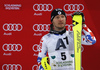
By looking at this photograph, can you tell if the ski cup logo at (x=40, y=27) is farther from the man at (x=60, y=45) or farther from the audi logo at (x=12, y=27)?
the man at (x=60, y=45)

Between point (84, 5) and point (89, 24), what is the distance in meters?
0.42

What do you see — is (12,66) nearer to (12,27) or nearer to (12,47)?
(12,47)

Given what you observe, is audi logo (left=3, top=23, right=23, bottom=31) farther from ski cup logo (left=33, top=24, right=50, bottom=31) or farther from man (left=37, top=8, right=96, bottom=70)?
man (left=37, top=8, right=96, bottom=70)

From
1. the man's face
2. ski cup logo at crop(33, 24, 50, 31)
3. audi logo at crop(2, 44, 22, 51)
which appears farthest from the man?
audi logo at crop(2, 44, 22, 51)

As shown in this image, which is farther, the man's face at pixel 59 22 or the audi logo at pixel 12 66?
the audi logo at pixel 12 66

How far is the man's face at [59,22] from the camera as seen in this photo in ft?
9.80

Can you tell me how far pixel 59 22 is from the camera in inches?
118

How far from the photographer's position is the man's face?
2.99 meters

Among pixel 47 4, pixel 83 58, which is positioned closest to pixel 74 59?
pixel 83 58

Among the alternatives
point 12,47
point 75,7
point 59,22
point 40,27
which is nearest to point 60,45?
point 59,22

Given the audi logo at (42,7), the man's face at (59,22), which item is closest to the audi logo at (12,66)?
the audi logo at (42,7)

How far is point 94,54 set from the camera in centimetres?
443

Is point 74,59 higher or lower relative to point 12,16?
lower

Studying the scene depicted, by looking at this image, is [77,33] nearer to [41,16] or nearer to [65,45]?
[65,45]
